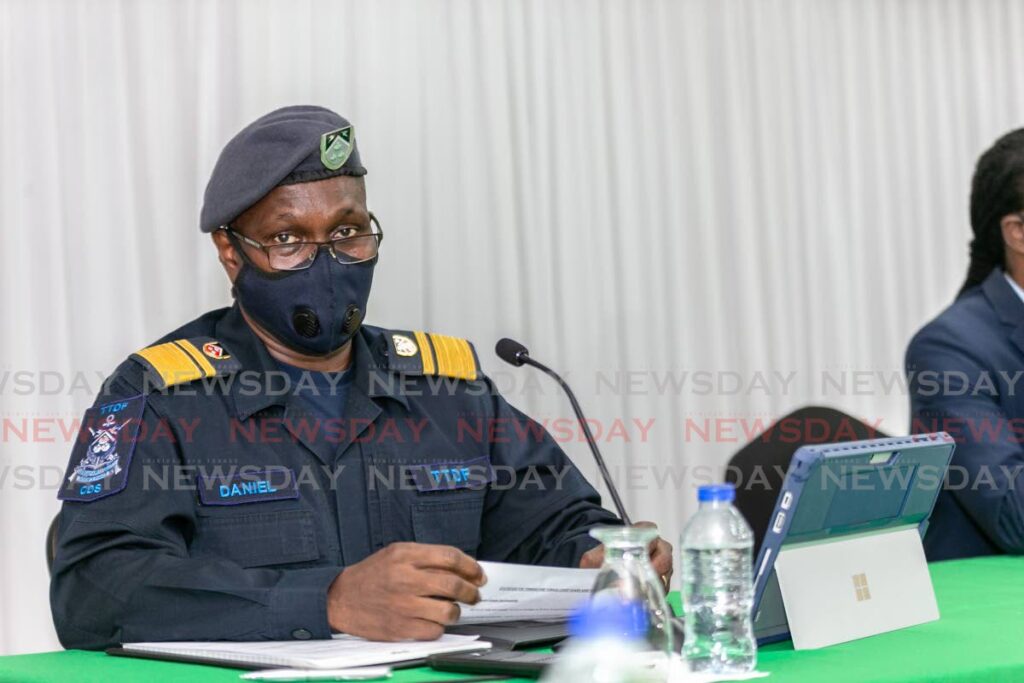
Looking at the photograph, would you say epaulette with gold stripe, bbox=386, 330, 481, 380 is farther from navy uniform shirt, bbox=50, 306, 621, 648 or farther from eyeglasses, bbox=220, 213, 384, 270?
eyeglasses, bbox=220, 213, 384, 270

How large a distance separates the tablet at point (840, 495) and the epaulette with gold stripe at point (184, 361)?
116 cm

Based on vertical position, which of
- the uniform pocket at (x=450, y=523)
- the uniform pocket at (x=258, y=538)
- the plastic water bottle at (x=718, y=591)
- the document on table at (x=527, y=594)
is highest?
the plastic water bottle at (x=718, y=591)

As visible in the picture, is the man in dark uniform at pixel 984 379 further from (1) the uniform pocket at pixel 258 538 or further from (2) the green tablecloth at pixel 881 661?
(1) the uniform pocket at pixel 258 538

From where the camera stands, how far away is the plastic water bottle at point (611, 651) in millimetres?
1212

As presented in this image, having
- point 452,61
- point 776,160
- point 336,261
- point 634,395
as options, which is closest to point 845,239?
point 776,160

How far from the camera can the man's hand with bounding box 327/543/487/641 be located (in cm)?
166

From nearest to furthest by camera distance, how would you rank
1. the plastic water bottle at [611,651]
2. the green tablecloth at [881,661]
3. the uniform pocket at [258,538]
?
the plastic water bottle at [611,651]
the green tablecloth at [881,661]
the uniform pocket at [258,538]

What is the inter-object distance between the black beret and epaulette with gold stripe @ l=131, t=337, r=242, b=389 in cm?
23

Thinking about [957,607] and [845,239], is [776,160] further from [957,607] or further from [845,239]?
[957,607]

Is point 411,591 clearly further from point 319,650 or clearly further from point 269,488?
point 269,488

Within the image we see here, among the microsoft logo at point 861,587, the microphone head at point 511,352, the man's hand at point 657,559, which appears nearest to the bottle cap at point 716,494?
the microsoft logo at point 861,587

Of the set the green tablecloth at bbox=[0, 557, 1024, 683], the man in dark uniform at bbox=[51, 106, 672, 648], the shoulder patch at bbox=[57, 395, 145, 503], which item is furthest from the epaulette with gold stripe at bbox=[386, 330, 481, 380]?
the green tablecloth at bbox=[0, 557, 1024, 683]

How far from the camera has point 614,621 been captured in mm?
1263

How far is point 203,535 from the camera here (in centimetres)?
216
